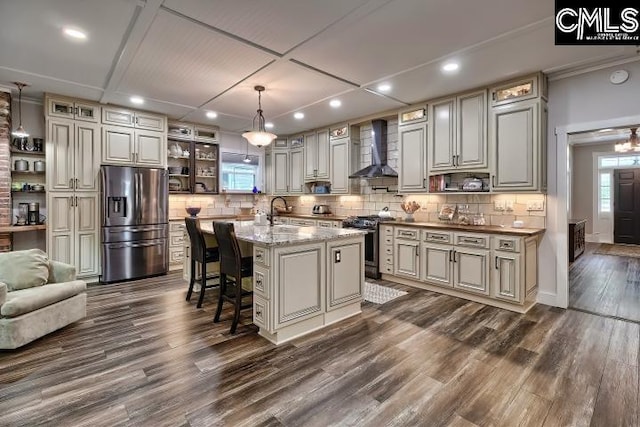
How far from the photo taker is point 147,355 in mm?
2586

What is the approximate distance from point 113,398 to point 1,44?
333cm

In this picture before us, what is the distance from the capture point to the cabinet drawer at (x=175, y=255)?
5531mm

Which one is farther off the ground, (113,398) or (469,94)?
(469,94)

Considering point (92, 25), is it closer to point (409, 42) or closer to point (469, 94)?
point (409, 42)

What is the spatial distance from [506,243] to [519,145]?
115 cm

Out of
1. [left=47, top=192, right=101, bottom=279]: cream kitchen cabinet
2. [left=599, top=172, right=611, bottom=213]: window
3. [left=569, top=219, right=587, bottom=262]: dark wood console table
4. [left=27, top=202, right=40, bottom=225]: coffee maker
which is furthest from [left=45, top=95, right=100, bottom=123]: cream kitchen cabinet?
[left=599, top=172, right=611, bottom=213]: window

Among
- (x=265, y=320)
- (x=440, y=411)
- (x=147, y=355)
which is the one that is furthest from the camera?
(x=265, y=320)

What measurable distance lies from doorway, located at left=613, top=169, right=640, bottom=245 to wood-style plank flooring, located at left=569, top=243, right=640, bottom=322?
7.28ft

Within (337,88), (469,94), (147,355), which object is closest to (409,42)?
(337,88)

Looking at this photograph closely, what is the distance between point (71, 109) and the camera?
14.9 feet

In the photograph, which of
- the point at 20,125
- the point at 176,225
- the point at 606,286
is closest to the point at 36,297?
the point at 176,225
